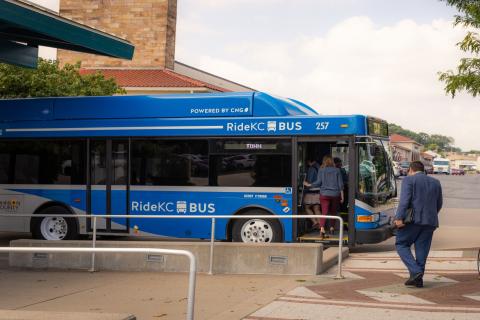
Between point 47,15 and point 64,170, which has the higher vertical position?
point 47,15

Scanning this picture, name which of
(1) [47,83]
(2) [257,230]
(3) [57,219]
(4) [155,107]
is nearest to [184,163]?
(4) [155,107]

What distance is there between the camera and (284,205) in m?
13.7

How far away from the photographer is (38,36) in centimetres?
1424

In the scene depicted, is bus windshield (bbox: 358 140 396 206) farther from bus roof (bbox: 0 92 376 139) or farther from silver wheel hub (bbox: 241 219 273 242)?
silver wheel hub (bbox: 241 219 273 242)

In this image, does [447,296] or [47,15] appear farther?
[47,15]

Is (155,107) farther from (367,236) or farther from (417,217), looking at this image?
(417,217)

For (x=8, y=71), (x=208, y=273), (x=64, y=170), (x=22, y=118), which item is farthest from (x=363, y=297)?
(x=8, y=71)

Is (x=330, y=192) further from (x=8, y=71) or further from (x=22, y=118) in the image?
(x=8, y=71)

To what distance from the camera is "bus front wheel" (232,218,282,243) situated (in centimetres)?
1357

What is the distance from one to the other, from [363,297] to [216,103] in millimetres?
6535

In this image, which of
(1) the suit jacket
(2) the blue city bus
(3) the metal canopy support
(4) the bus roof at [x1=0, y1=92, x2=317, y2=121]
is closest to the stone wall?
(3) the metal canopy support

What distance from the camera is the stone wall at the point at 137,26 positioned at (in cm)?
4978

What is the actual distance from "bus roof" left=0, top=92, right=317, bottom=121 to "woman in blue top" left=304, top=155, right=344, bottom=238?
1348 mm

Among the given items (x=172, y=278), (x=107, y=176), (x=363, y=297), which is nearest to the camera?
(x=363, y=297)
